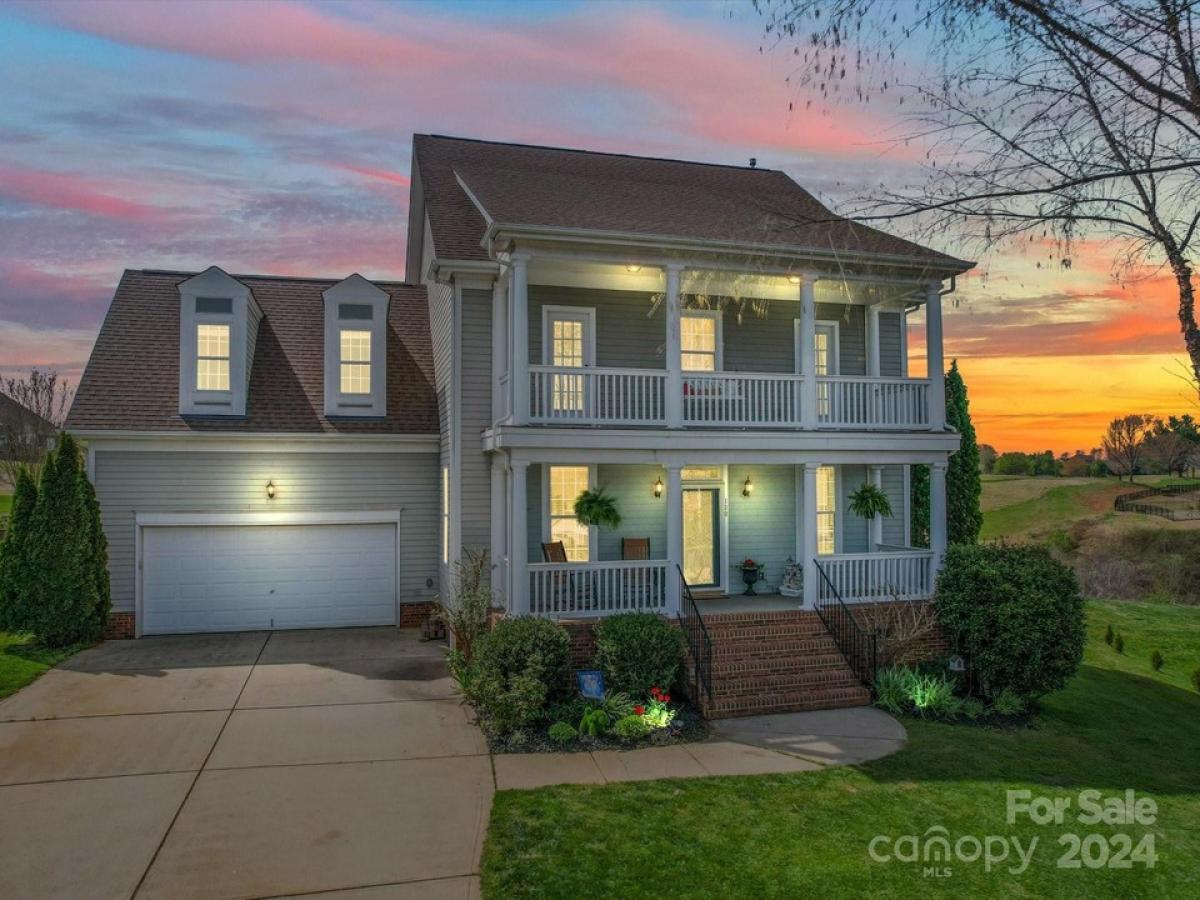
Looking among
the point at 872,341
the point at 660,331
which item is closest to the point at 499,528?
the point at 660,331

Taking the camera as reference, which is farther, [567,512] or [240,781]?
[567,512]

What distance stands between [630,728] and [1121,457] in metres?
44.5

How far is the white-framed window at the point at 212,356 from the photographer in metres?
14.1

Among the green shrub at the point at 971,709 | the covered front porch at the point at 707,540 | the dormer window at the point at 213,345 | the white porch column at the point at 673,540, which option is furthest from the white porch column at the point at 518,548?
the dormer window at the point at 213,345

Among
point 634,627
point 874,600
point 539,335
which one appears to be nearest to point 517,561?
point 634,627

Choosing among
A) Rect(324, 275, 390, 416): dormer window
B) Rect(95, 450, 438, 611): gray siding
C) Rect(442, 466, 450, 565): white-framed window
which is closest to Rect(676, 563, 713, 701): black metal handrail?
Rect(442, 466, 450, 565): white-framed window

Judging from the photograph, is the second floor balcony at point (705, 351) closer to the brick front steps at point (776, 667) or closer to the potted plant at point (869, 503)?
the potted plant at point (869, 503)

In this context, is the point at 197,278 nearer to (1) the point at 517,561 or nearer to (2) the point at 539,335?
(2) the point at 539,335

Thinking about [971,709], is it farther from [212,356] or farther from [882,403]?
[212,356]

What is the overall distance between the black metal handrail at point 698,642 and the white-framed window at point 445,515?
451cm

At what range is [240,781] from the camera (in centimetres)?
733

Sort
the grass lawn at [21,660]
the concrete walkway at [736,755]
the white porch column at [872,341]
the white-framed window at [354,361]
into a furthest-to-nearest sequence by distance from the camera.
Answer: the white-framed window at [354,361] → the white porch column at [872,341] → the grass lawn at [21,660] → the concrete walkway at [736,755]

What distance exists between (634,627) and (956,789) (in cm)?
408

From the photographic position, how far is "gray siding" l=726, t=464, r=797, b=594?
13773mm
